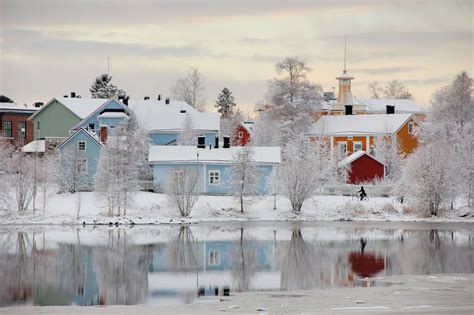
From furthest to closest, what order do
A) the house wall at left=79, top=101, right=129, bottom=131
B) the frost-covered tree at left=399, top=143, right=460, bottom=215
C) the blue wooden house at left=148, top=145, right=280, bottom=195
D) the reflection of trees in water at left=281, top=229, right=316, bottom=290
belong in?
the house wall at left=79, top=101, right=129, bottom=131
the blue wooden house at left=148, top=145, right=280, bottom=195
the frost-covered tree at left=399, top=143, right=460, bottom=215
the reflection of trees in water at left=281, top=229, right=316, bottom=290

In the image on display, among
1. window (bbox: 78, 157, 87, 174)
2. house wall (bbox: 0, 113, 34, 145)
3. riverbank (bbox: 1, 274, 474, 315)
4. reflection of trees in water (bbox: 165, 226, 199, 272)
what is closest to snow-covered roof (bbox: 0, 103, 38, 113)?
house wall (bbox: 0, 113, 34, 145)

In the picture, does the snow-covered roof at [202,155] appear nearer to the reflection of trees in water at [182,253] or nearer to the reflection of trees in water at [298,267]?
the reflection of trees in water at [182,253]

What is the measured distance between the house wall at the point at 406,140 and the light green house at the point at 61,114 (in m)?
21.8

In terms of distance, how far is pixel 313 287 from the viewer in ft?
87.0

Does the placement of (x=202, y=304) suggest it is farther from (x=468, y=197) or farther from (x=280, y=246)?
(x=468, y=197)

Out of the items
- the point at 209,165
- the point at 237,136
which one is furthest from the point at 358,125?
the point at 209,165

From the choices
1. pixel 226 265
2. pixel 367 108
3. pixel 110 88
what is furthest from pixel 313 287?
pixel 367 108

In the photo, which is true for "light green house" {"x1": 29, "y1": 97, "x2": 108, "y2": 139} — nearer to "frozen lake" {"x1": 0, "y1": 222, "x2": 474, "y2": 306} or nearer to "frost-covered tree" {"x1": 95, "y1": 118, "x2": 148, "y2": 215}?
"frost-covered tree" {"x1": 95, "y1": 118, "x2": 148, "y2": 215}

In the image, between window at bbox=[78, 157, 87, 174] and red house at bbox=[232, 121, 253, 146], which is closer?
window at bbox=[78, 157, 87, 174]

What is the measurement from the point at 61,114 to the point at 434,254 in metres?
40.3

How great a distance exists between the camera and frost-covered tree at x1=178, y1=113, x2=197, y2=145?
66.7 meters

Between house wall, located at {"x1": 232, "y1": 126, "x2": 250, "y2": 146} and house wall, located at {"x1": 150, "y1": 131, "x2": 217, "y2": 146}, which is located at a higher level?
house wall, located at {"x1": 232, "y1": 126, "x2": 250, "y2": 146}

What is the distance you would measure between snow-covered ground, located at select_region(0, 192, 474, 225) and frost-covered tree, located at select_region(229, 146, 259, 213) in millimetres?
589

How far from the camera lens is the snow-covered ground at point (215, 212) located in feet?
160
